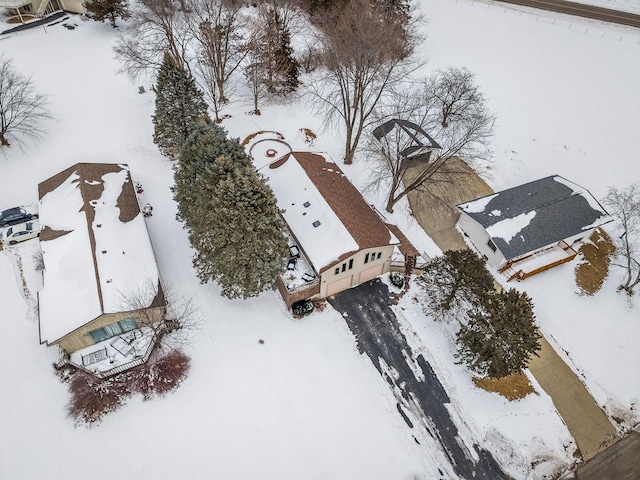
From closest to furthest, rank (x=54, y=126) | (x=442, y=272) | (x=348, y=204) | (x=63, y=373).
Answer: (x=63, y=373)
(x=442, y=272)
(x=348, y=204)
(x=54, y=126)

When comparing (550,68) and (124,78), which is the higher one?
(124,78)

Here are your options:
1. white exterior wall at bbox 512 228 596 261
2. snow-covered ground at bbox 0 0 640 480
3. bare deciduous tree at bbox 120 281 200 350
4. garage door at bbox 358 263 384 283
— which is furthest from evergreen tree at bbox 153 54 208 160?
white exterior wall at bbox 512 228 596 261

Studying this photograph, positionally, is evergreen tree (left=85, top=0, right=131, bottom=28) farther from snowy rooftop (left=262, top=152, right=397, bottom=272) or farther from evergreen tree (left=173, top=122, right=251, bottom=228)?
snowy rooftop (left=262, top=152, right=397, bottom=272)

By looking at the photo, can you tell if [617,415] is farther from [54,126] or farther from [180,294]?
[54,126]

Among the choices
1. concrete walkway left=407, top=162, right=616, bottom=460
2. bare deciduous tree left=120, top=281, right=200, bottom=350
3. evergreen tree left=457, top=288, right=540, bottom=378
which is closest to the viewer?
evergreen tree left=457, top=288, right=540, bottom=378

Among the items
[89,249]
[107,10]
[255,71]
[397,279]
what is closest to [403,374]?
[397,279]

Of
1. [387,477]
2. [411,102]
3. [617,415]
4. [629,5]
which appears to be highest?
[629,5]

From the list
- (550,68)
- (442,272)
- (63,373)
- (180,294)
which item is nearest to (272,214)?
(180,294)

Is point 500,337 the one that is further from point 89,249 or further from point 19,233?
point 19,233
